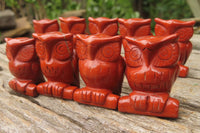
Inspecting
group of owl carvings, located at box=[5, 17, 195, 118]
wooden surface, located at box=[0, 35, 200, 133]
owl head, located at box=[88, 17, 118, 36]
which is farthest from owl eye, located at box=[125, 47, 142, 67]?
Result: owl head, located at box=[88, 17, 118, 36]

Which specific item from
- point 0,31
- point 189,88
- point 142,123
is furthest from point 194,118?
point 0,31

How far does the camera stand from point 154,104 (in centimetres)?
90

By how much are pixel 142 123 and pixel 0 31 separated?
3532 mm

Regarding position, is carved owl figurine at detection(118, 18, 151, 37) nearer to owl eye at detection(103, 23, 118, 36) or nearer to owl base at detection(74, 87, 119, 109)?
owl eye at detection(103, 23, 118, 36)

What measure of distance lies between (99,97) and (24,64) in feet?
1.63

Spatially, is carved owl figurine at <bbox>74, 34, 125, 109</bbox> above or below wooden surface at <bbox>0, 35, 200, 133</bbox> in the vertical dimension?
above

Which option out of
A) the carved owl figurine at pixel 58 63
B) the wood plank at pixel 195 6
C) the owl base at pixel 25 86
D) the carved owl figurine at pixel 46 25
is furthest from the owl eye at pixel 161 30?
the wood plank at pixel 195 6

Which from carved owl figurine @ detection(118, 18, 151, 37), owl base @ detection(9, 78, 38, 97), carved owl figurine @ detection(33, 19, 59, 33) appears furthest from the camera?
carved owl figurine @ detection(33, 19, 59, 33)

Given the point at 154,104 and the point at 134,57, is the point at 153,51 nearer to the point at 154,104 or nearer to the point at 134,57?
the point at 134,57

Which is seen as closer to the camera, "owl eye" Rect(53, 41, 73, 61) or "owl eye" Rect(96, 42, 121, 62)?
"owl eye" Rect(96, 42, 121, 62)

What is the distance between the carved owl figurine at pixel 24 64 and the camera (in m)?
1.13

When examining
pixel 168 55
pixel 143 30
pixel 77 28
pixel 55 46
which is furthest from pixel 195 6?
pixel 55 46

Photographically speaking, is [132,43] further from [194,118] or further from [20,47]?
[20,47]

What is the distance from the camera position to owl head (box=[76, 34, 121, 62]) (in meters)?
0.92
